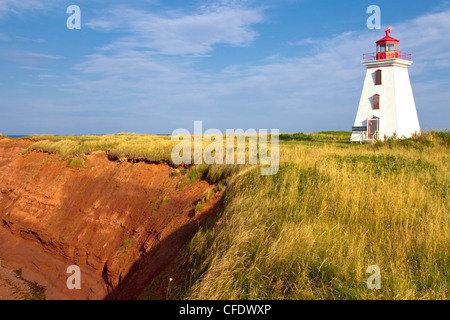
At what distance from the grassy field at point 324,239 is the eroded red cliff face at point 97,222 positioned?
3.02 m

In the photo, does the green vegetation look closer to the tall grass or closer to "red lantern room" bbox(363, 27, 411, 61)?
the tall grass

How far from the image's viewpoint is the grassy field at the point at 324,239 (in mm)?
4738

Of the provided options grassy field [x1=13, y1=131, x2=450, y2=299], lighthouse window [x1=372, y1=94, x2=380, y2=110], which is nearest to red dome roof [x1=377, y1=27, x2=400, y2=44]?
lighthouse window [x1=372, y1=94, x2=380, y2=110]

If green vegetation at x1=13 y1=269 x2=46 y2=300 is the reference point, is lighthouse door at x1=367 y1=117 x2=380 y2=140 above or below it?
above

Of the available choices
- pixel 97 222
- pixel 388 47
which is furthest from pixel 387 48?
pixel 97 222

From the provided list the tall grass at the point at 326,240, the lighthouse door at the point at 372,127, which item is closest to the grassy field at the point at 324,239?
the tall grass at the point at 326,240

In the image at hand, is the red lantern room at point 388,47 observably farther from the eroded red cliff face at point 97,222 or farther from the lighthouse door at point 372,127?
the eroded red cliff face at point 97,222

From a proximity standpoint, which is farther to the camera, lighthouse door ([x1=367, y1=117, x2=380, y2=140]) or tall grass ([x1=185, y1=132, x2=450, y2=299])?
lighthouse door ([x1=367, y1=117, x2=380, y2=140])

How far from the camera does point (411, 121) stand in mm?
31453

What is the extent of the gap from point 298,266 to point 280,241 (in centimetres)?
68

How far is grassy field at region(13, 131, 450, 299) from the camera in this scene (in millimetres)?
4738

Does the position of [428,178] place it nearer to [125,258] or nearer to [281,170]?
[281,170]

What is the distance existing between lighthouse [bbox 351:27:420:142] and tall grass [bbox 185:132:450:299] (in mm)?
23052
